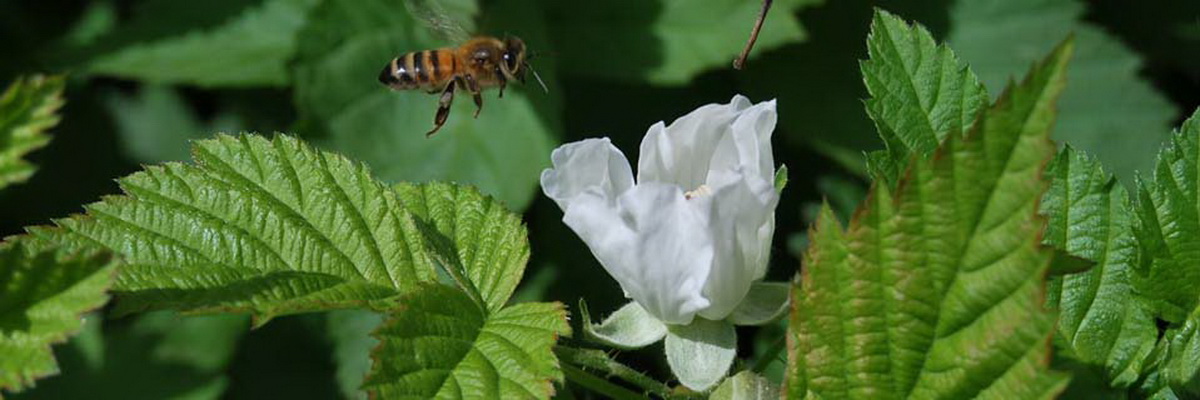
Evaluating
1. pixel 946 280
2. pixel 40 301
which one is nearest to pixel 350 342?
pixel 40 301

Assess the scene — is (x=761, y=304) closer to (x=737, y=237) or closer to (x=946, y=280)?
(x=737, y=237)

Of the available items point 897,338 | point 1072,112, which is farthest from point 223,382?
point 897,338

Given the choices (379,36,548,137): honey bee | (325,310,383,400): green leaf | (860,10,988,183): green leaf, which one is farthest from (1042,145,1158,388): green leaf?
(325,310,383,400): green leaf

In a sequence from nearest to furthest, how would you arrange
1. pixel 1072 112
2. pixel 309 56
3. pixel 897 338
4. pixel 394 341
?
pixel 897 338
pixel 394 341
pixel 309 56
pixel 1072 112

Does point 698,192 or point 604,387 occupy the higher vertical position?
point 698,192

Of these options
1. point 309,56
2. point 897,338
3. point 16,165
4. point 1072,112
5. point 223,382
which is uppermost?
point 16,165

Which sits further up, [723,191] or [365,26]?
[723,191]

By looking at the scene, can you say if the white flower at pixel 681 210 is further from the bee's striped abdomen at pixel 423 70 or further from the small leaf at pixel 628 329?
the bee's striped abdomen at pixel 423 70

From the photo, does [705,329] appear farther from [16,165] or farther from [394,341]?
[16,165]
